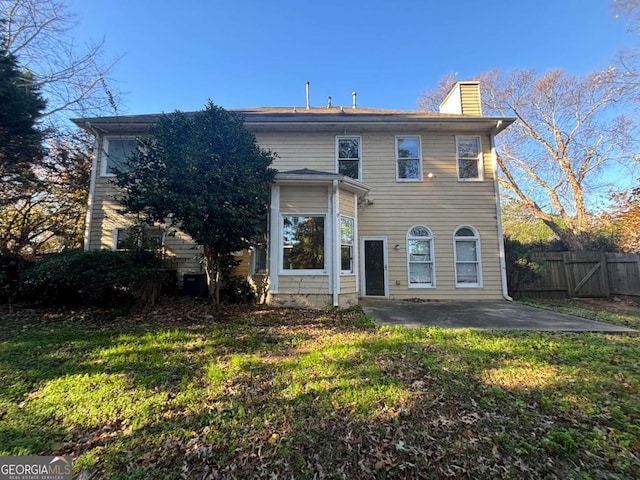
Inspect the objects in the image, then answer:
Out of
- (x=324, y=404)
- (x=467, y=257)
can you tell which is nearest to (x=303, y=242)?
(x=324, y=404)

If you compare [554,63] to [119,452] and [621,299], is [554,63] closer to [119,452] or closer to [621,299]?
[621,299]

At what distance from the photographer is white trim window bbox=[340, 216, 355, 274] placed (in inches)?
314

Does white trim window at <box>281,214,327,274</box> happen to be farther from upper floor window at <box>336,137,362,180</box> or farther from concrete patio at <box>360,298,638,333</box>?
upper floor window at <box>336,137,362,180</box>

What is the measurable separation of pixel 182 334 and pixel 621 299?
49.1 ft

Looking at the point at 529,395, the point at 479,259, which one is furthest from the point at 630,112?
the point at 529,395

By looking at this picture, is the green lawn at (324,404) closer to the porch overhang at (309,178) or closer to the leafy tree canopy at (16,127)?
the porch overhang at (309,178)

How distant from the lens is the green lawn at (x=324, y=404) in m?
2.31

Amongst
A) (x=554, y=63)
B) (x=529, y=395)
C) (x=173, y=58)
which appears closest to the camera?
(x=529, y=395)

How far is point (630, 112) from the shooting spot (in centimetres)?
1180

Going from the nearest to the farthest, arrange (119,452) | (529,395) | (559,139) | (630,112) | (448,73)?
(119,452)
(529,395)
(630,112)
(559,139)
(448,73)

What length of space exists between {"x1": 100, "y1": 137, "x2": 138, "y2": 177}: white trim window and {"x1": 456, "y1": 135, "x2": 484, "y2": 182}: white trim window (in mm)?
11947

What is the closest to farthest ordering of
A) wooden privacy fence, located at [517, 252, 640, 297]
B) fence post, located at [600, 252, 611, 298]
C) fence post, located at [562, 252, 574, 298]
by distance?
wooden privacy fence, located at [517, 252, 640, 297], fence post, located at [600, 252, 611, 298], fence post, located at [562, 252, 574, 298]

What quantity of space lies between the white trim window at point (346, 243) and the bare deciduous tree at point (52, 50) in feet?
28.8

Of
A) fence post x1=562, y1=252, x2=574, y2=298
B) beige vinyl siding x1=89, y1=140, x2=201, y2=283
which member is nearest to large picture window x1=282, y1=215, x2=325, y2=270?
beige vinyl siding x1=89, y1=140, x2=201, y2=283
